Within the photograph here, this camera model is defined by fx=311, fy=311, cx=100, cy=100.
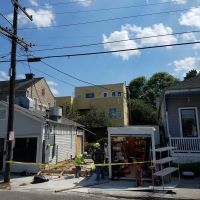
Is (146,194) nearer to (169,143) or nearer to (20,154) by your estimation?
(169,143)

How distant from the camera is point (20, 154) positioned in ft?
71.1

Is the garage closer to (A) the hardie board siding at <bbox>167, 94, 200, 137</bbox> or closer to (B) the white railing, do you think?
(B) the white railing

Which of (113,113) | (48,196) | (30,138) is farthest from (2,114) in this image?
(113,113)

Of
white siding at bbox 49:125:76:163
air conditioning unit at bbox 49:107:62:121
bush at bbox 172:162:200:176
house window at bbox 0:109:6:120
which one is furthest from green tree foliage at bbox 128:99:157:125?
bush at bbox 172:162:200:176

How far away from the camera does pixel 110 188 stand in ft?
46.5

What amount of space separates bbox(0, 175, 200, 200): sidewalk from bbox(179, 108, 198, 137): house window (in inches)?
159

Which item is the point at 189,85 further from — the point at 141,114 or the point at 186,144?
the point at 141,114

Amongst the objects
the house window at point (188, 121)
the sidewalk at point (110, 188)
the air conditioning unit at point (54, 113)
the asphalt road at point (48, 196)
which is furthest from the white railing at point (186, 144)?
the air conditioning unit at point (54, 113)

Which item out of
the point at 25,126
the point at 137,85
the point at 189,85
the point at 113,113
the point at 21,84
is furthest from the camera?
the point at 137,85

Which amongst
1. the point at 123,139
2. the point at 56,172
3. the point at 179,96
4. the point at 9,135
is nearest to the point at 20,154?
the point at 56,172

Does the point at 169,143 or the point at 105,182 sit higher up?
the point at 169,143

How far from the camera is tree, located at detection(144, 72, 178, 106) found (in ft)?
219

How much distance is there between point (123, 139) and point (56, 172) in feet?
15.9

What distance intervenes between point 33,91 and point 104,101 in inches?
439
